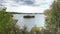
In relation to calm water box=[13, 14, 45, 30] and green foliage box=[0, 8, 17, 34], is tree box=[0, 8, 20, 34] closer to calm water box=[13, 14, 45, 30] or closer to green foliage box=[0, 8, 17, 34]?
green foliage box=[0, 8, 17, 34]

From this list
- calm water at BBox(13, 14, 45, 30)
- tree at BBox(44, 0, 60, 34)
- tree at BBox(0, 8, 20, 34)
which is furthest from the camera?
calm water at BBox(13, 14, 45, 30)

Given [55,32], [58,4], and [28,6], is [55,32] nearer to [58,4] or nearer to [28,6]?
[58,4]

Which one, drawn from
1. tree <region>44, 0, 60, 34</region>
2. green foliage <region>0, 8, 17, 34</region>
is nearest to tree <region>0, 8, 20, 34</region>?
green foliage <region>0, 8, 17, 34</region>

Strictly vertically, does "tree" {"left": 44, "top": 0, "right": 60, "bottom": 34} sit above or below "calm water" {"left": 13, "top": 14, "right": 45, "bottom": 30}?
above

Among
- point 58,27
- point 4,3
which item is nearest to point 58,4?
point 58,27

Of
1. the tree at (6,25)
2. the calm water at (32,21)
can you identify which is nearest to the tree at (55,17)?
the calm water at (32,21)

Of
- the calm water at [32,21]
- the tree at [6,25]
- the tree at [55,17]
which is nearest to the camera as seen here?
the tree at [6,25]

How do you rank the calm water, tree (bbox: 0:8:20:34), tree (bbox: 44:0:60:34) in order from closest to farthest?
tree (bbox: 0:8:20:34) < tree (bbox: 44:0:60:34) < the calm water

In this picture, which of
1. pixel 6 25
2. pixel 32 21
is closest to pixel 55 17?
pixel 32 21

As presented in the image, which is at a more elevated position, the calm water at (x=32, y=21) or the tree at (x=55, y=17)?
the tree at (x=55, y=17)

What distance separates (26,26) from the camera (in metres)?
6.05

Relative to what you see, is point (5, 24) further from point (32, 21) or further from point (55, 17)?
point (32, 21)

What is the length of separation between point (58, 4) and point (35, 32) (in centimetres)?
137

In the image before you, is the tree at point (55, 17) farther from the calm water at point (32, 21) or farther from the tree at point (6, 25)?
the tree at point (6, 25)
